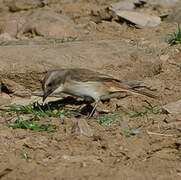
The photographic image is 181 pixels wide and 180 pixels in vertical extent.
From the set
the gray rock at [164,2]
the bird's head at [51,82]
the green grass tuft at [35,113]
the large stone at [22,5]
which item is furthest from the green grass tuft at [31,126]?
the gray rock at [164,2]

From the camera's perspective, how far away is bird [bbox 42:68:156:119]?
8.46 metres

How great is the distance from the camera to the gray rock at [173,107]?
7.96 meters

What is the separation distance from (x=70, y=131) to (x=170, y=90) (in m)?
2.65

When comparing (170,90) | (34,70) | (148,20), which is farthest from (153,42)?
(34,70)

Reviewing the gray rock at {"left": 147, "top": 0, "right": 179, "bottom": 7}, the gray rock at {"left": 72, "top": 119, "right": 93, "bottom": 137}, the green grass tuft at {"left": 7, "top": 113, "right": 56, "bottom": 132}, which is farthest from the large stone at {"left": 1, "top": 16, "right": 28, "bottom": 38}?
the gray rock at {"left": 72, "top": 119, "right": 93, "bottom": 137}

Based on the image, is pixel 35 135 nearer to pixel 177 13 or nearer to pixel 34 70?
pixel 34 70

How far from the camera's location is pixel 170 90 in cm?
934

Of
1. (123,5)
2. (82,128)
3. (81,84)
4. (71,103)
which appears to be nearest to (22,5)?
(123,5)

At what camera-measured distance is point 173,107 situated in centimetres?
806

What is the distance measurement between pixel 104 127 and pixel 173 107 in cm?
121

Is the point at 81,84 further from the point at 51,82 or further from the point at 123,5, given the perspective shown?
the point at 123,5

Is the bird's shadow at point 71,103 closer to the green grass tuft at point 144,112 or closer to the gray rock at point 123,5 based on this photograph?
the green grass tuft at point 144,112

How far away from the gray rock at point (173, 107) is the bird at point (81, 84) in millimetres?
499

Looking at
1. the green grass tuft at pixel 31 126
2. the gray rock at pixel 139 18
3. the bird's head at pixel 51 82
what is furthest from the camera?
the gray rock at pixel 139 18
